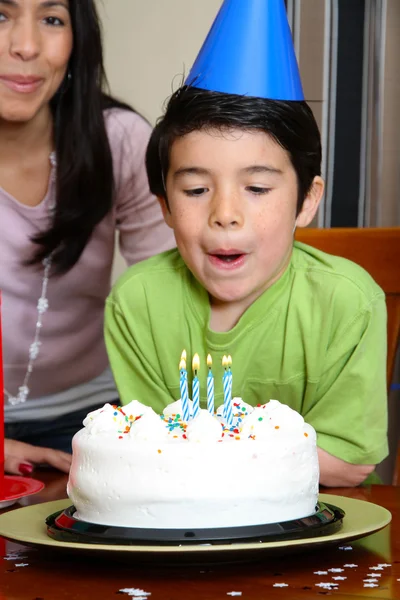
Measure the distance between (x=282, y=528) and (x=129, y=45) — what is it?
212 centimetres

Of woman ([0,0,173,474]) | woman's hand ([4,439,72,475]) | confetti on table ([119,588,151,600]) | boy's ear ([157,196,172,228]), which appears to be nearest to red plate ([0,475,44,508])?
woman's hand ([4,439,72,475])

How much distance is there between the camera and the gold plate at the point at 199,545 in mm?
686

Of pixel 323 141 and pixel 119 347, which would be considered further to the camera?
pixel 323 141

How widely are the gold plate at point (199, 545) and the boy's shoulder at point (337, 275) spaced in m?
0.49

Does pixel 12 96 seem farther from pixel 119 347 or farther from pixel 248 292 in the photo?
pixel 248 292

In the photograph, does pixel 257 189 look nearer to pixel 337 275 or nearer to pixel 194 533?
pixel 337 275

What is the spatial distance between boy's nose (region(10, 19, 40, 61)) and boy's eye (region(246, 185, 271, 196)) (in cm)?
61

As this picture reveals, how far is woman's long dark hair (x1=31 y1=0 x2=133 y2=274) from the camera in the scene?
1824 millimetres

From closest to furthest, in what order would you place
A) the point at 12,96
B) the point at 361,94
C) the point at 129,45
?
1. the point at 12,96
2. the point at 361,94
3. the point at 129,45

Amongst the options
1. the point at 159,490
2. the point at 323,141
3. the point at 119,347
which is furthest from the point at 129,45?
the point at 159,490

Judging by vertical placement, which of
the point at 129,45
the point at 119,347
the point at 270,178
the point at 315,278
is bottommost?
the point at 119,347

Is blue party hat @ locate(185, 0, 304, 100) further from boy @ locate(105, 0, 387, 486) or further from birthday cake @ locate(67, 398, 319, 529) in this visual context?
birthday cake @ locate(67, 398, 319, 529)

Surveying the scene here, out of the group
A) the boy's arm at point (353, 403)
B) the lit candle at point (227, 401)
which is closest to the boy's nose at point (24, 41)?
the boy's arm at point (353, 403)

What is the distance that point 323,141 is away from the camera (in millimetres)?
2088
